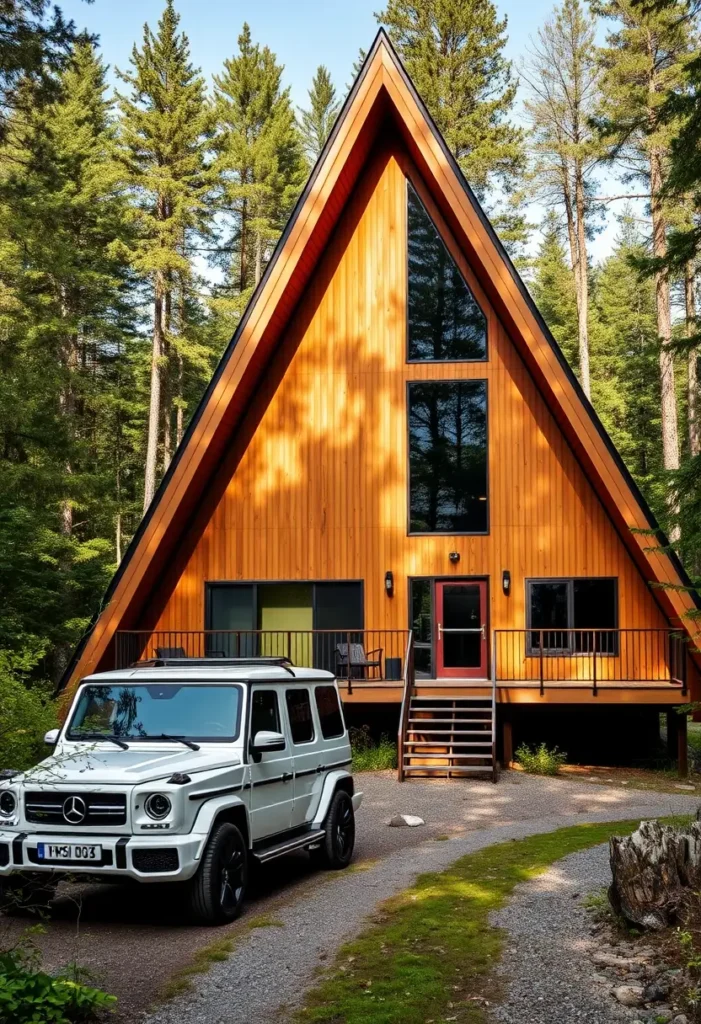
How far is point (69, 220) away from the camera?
1420 inches

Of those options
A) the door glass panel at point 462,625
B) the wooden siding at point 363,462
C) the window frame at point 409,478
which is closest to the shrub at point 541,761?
the door glass panel at point 462,625

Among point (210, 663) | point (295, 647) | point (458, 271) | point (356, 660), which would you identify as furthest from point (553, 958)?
point (458, 271)

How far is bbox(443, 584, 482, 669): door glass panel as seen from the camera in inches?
786

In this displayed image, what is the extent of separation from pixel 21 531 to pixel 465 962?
1899 centimetres

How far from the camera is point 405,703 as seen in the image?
58.8 feet

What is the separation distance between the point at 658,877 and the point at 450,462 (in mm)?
13780

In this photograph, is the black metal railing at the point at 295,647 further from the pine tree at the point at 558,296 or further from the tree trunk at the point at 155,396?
the pine tree at the point at 558,296

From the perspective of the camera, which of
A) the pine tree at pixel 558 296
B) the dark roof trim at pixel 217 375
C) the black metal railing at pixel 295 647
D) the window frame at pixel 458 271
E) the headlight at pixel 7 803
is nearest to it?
the headlight at pixel 7 803

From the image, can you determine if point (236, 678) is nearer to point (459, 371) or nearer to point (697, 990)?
point (697, 990)

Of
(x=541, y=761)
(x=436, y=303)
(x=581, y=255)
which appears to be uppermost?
(x=581, y=255)

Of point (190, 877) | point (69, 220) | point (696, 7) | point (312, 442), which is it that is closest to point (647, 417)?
point (69, 220)

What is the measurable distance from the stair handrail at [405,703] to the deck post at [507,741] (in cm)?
182

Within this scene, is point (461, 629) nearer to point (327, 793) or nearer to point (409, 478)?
point (409, 478)

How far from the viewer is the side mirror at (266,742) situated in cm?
838
